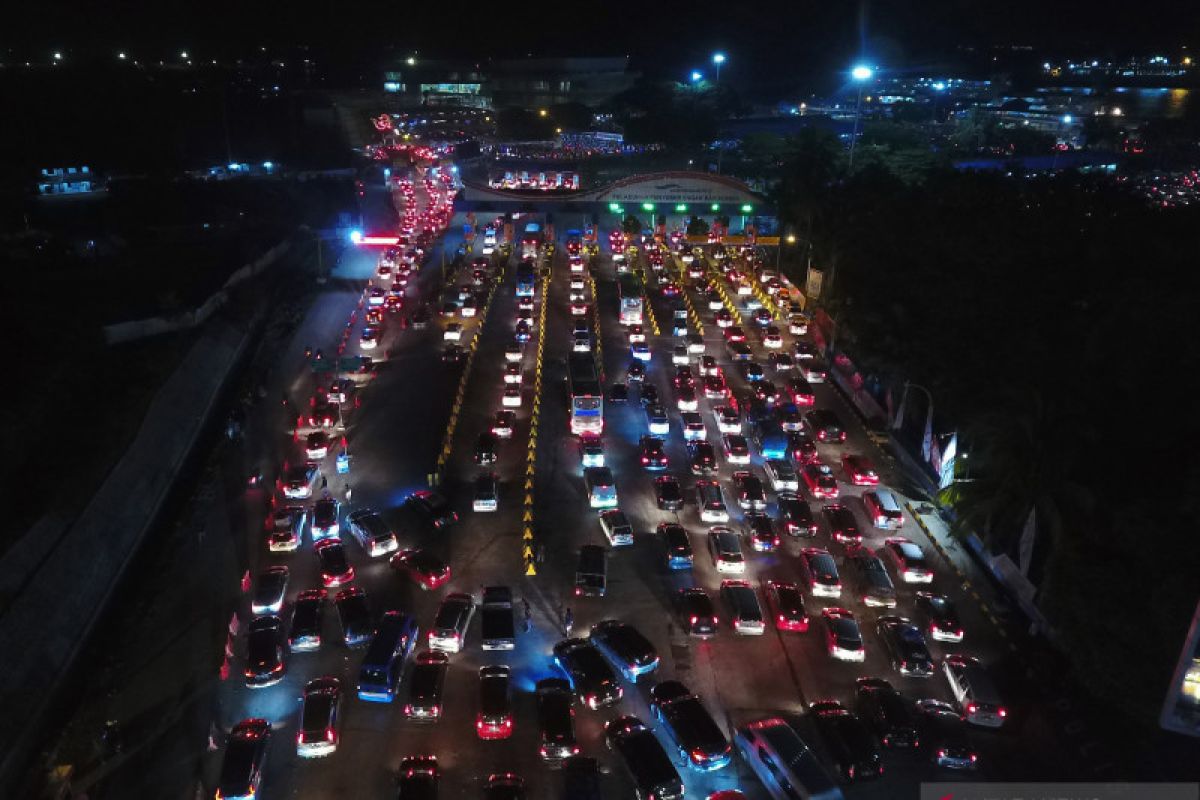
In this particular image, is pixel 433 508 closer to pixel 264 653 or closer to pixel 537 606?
pixel 537 606

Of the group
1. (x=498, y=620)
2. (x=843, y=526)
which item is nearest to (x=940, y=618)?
(x=843, y=526)

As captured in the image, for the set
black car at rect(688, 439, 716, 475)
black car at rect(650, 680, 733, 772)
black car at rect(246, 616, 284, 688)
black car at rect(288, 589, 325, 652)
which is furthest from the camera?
black car at rect(688, 439, 716, 475)

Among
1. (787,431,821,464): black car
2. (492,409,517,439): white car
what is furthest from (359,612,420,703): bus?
(787,431,821,464): black car

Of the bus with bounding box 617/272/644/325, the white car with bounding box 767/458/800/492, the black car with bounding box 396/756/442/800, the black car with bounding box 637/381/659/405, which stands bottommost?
the black car with bounding box 396/756/442/800

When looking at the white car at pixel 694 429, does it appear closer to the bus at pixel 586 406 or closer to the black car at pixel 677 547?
the bus at pixel 586 406

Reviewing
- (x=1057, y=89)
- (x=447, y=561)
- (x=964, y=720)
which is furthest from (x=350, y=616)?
(x=1057, y=89)

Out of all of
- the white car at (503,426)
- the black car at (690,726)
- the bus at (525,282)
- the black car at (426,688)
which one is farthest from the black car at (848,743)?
the bus at (525,282)

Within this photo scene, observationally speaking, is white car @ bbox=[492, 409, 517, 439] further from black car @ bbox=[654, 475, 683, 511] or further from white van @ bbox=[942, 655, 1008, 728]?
white van @ bbox=[942, 655, 1008, 728]

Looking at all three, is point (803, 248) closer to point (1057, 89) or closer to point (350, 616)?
point (350, 616)
